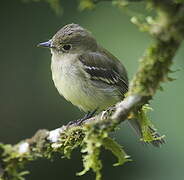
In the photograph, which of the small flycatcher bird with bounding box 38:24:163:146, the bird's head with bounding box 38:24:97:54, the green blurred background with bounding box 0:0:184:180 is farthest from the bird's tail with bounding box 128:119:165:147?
the bird's head with bounding box 38:24:97:54

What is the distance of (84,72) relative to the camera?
4.20 m

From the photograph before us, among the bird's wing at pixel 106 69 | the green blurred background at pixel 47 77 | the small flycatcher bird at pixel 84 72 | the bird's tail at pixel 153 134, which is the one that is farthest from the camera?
the green blurred background at pixel 47 77

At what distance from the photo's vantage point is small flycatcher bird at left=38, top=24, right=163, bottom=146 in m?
4.12

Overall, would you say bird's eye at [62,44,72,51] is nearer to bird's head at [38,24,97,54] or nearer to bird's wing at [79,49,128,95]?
bird's head at [38,24,97,54]

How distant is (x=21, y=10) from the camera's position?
6.02 meters

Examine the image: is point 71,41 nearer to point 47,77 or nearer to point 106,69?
point 106,69

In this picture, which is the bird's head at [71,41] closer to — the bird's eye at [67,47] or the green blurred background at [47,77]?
the bird's eye at [67,47]

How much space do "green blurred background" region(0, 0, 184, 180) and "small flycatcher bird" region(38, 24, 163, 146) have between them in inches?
8.6

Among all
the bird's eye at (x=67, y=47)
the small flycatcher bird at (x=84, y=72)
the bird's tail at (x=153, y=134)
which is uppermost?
the bird's eye at (x=67, y=47)

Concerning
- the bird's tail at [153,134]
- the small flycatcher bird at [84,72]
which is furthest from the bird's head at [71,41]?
the bird's tail at [153,134]

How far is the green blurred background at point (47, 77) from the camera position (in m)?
4.52

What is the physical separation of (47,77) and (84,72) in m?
1.46

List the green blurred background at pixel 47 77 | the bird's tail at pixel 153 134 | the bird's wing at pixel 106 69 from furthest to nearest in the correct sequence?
the green blurred background at pixel 47 77
the bird's wing at pixel 106 69
the bird's tail at pixel 153 134

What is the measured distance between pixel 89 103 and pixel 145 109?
1311 millimetres
